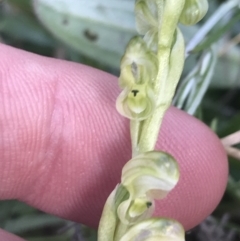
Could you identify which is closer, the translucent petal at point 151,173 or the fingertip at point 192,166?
the translucent petal at point 151,173

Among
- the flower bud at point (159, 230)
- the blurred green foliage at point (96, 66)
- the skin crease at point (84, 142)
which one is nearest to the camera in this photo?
the flower bud at point (159, 230)

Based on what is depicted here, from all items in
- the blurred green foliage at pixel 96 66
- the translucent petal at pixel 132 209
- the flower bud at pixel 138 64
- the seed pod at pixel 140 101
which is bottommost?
the blurred green foliage at pixel 96 66

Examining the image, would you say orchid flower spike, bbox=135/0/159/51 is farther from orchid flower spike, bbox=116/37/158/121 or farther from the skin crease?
the skin crease

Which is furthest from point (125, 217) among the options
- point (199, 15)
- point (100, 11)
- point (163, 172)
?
point (100, 11)

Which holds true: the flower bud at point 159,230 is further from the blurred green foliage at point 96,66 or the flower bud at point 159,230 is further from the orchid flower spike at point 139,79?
the blurred green foliage at point 96,66

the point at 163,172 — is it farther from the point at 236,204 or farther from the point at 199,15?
the point at 236,204

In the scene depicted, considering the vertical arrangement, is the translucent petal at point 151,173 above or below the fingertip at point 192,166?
above

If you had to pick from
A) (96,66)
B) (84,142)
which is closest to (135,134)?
(84,142)

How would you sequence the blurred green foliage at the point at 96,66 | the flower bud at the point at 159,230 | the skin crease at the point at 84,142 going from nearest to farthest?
the flower bud at the point at 159,230 < the skin crease at the point at 84,142 < the blurred green foliage at the point at 96,66

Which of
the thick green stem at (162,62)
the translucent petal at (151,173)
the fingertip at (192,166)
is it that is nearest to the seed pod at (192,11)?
the thick green stem at (162,62)
